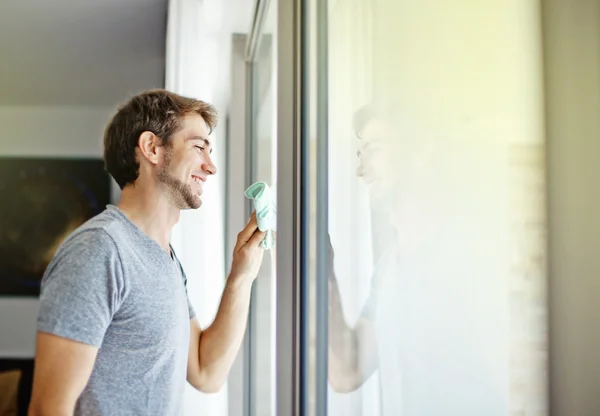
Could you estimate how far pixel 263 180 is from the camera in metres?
1.54

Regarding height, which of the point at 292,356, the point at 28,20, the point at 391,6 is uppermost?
the point at 28,20

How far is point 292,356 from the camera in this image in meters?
0.80

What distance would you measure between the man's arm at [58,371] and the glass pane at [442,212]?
0.42 m

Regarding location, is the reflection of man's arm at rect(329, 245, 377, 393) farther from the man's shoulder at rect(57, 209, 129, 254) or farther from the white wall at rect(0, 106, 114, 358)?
the white wall at rect(0, 106, 114, 358)

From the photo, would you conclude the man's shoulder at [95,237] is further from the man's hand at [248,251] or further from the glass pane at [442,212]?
the glass pane at [442,212]

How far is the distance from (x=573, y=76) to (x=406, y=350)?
279 millimetres

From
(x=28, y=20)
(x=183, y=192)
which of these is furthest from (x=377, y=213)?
(x=28, y=20)

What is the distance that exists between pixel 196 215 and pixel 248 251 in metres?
0.56

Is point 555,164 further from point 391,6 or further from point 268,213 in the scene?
point 268,213

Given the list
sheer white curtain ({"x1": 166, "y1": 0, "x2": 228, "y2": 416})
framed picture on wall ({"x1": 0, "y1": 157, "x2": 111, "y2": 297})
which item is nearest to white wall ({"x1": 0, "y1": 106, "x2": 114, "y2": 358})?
framed picture on wall ({"x1": 0, "y1": 157, "x2": 111, "y2": 297})

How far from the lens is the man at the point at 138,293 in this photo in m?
0.81

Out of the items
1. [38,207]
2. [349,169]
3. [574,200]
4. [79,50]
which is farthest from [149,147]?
[38,207]

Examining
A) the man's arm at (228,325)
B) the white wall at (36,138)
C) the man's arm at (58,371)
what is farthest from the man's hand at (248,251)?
the white wall at (36,138)

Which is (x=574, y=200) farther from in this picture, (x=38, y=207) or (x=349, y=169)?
(x=38, y=207)
